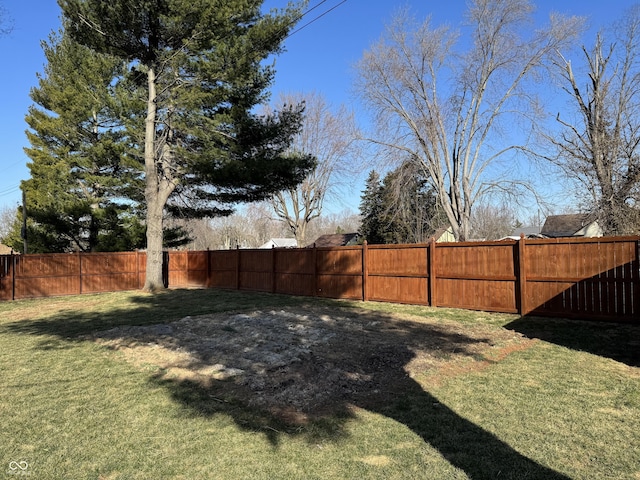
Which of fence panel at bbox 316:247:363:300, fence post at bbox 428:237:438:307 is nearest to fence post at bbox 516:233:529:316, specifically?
fence post at bbox 428:237:438:307

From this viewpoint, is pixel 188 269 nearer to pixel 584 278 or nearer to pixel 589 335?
pixel 584 278

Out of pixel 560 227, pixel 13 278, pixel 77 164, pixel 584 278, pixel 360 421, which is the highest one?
pixel 77 164

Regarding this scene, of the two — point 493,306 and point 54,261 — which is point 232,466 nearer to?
point 493,306

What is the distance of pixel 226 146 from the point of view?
16000 mm

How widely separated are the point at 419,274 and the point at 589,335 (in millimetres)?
4525

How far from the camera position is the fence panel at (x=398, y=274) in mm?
11156

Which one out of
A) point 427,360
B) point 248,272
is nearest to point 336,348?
point 427,360

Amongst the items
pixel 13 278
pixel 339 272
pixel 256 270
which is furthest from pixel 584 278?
pixel 13 278

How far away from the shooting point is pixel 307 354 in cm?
608

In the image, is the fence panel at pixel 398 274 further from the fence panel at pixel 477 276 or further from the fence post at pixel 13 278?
the fence post at pixel 13 278

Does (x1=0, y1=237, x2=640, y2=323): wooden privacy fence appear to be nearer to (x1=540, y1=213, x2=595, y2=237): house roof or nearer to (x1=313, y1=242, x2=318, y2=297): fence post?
(x1=313, y1=242, x2=318, y2=297): fence post

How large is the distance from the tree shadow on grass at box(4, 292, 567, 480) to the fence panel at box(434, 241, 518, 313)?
217 centimetres

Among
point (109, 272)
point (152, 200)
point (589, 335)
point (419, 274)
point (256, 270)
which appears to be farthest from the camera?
point (109, 272)

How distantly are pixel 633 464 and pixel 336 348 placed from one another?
13.2ft
